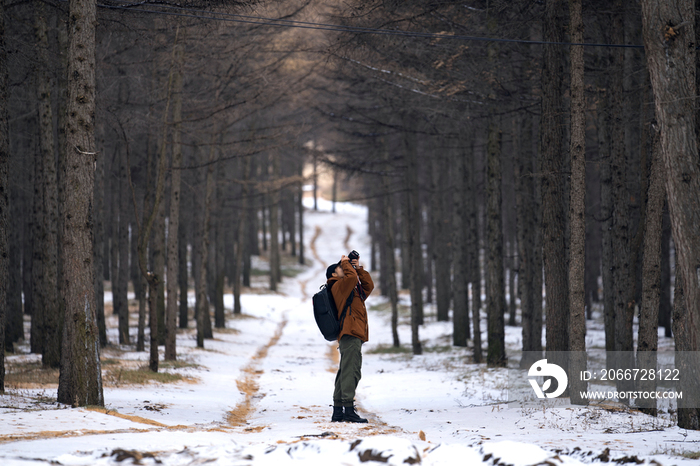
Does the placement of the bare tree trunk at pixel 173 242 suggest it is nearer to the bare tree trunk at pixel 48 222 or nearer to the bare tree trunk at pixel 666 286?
the bare tree trunk at pixel 48 222

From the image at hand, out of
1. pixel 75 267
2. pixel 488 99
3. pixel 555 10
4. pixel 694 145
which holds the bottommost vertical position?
pixel 75 267

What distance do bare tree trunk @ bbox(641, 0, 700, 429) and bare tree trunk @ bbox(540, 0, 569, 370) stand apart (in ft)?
11.2

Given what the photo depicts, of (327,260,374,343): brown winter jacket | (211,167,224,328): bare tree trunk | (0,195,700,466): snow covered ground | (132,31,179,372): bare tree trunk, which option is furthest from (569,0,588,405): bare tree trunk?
(211,167,224,328): bare tree trunk

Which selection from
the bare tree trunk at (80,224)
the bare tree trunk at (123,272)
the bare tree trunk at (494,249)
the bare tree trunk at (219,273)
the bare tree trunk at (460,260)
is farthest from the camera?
the bare tree trunk at (219,273)

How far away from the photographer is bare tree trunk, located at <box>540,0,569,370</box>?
406 inches

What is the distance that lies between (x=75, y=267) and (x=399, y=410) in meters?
5.44

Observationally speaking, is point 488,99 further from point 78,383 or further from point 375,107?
point 78,383

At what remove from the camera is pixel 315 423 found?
7.51 metres

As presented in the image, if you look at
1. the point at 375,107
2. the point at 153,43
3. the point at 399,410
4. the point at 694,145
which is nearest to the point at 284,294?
the point at 375,107

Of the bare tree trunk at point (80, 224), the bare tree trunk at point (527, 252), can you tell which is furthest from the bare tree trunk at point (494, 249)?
the bare tree trunk at point (80, 224)

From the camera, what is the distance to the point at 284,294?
1489 inches

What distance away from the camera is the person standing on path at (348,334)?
7.45 meters

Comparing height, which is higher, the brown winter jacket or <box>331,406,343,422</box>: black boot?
the brown winter jacket

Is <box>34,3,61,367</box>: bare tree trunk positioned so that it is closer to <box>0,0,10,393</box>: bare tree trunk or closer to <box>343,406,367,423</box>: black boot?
<box>0,0,10,393</box>: bare tree trunk
